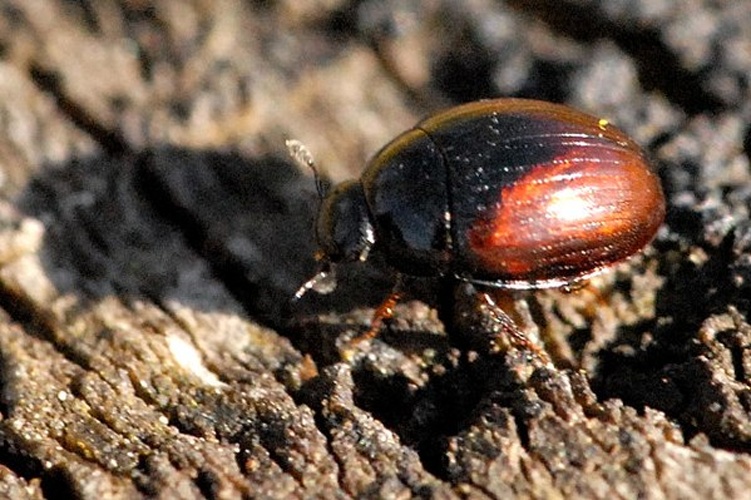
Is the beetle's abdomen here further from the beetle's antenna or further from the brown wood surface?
the beetle's antenna

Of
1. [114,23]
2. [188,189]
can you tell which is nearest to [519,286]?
[188,189]

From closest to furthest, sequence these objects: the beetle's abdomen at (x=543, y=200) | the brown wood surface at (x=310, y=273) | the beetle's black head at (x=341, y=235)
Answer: the brown wood surface at (x=310, y=273) → the beetle's abdomen at (x=543, y=200) → the beetle's black head at (x=341, y=235)

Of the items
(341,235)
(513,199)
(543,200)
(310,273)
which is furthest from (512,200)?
(310,273)

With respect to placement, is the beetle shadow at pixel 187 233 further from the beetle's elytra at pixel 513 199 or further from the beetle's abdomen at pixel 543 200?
the beetle's abdomen at pixel 543 200

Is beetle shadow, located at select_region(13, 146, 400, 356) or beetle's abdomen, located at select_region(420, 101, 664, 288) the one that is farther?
beetle shadow, located at select_region(13, 146, 400, 356)

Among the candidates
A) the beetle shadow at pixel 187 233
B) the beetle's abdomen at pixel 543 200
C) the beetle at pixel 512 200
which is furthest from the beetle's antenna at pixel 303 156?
the beetle's abdomen at pixel 543 200

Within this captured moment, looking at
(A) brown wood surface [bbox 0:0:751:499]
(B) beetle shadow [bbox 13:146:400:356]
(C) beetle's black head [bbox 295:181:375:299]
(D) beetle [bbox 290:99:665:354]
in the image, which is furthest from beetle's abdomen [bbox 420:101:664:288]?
(B) beetle shadow [bbox 13:146:400:356]

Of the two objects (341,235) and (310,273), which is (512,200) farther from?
(310,273)
